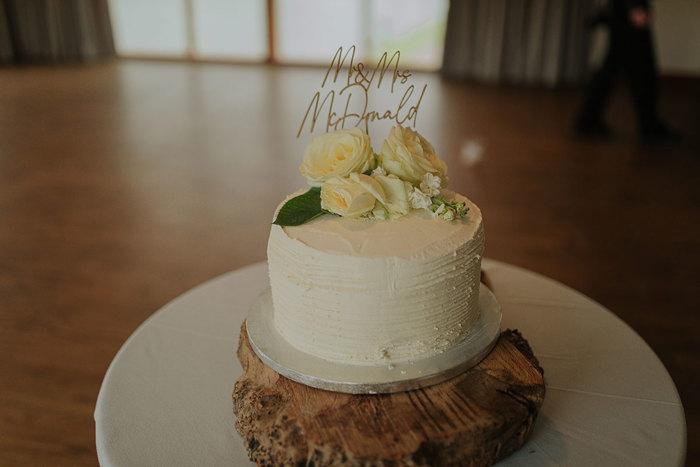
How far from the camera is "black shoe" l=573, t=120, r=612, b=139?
4785 mm

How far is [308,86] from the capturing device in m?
6.48

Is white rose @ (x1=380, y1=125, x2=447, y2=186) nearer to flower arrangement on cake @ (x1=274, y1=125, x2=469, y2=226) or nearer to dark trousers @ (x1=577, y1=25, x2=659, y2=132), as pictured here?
flower arrangement on cake @ (x1=274, y1=125, x2=469, y2=226)

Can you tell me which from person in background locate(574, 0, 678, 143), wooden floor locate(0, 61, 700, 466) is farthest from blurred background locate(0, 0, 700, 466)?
person in background locate(574, 0, 678, 143)

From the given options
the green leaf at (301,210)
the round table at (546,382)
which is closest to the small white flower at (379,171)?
the green leaf at (301,210)

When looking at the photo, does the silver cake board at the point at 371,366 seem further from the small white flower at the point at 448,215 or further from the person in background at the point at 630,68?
the person in background at the point at 630,68

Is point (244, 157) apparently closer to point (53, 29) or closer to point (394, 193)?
point (394, 193)

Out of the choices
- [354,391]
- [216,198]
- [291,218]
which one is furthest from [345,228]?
[216,198]

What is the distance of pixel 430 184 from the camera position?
3.81 feet

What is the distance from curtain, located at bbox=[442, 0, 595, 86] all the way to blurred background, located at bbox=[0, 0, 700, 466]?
0.7 inches

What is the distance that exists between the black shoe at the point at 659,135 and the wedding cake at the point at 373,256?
13.0 ft

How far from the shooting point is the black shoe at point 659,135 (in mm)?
4574

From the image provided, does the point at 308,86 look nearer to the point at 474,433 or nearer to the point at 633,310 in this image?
the point at 633,310

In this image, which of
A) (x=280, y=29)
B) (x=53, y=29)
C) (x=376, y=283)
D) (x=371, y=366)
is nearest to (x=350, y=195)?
(x=376, y=283)

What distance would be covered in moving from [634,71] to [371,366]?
4.21m
